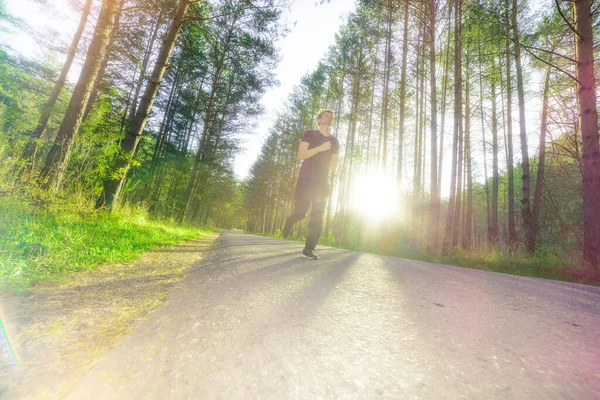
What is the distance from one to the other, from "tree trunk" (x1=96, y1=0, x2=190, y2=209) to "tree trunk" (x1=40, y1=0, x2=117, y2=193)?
0.80 m

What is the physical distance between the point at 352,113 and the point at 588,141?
13.5 metres

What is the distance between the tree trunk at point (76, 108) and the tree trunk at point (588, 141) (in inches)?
389

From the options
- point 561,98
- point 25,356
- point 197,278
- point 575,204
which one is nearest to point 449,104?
point 561,98

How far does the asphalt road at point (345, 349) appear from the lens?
28.9 inches

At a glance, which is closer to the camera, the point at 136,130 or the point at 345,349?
the point at 345,349

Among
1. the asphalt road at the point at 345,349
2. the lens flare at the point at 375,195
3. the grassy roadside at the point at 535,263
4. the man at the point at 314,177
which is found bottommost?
the asphalt road at the point at 345,349

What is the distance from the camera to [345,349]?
990 mm

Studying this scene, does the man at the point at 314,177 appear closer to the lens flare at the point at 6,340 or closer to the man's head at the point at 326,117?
the man's head at the point at 326,117

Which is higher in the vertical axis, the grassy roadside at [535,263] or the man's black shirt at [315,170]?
the man's black shirt at [315,170]

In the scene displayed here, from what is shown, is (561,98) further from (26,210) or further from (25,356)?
(26,210)

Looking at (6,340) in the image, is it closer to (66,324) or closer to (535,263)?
(66,324)

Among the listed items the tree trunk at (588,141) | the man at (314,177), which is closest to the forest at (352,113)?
the tree trunk at (588,141)

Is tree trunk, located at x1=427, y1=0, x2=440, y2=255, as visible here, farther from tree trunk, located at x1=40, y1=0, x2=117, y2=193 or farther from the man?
tree trunk, located at x1=40, y1=0, x2=117, y2=193

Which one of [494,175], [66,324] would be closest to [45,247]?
[66,324]
